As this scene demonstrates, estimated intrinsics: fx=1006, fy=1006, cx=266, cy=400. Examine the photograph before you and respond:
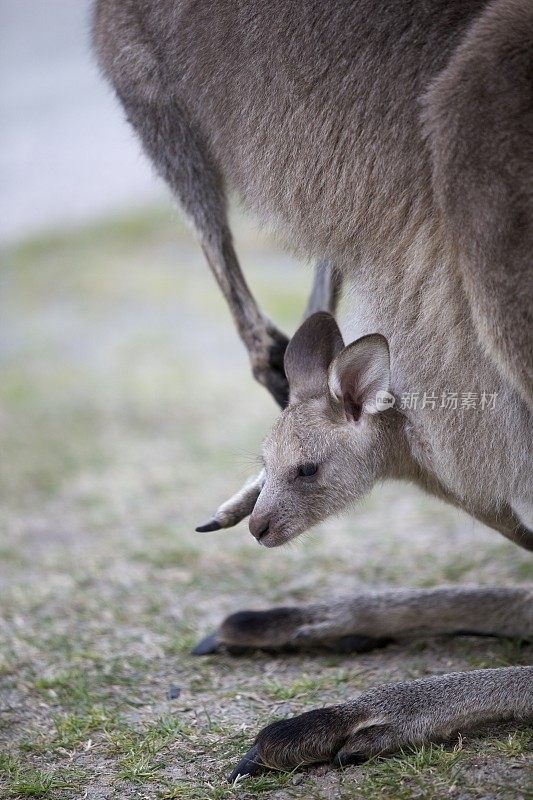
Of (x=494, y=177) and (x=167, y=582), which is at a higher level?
(x=494, y=177)

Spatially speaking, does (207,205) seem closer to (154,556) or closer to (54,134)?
(154,556)

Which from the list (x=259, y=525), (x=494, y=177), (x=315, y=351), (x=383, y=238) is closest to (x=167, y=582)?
(x=259, y=525)

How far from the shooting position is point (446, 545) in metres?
3.93

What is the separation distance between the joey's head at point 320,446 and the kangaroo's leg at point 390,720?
0.49 meters

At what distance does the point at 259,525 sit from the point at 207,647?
0.65 metres

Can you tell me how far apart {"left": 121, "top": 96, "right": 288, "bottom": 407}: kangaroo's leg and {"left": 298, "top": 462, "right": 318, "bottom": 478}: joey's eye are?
0.59m

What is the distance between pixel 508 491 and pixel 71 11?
13.2 metres

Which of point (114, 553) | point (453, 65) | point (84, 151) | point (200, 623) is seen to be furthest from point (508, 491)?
point (84, 151)

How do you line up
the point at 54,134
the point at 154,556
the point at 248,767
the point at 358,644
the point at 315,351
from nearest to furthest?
1. the point at 248,767
2. the point at 315,351
3. the point at 358,644
4. the point at 154,556
5. the point at 54,134

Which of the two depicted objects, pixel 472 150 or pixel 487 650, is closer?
pixel 472 150

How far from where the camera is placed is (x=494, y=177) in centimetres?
221

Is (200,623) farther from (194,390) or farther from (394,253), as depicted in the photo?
(194,390)

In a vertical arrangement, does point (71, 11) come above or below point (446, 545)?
above

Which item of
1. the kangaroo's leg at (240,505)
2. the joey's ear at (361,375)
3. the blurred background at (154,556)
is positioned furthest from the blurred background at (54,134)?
the joey's ear at (361,375)
